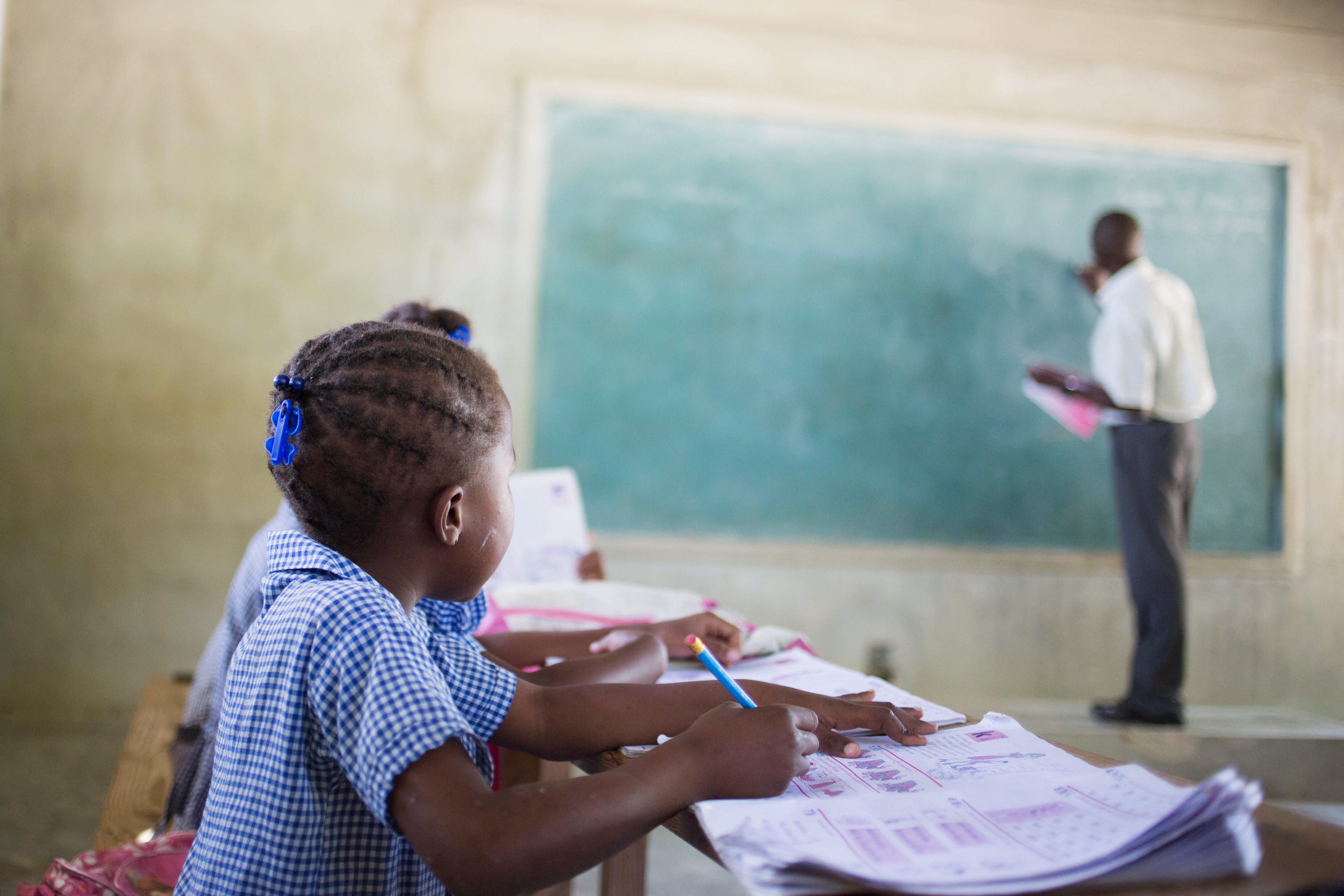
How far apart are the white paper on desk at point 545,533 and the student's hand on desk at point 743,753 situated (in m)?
1.28

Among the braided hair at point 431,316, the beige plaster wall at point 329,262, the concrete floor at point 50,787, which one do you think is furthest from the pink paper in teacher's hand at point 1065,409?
the concrete floor at point 50,787

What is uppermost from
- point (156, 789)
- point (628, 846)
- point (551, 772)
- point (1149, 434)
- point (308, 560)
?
point (1149, 434)

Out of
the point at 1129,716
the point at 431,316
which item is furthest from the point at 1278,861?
the point at 1129,716

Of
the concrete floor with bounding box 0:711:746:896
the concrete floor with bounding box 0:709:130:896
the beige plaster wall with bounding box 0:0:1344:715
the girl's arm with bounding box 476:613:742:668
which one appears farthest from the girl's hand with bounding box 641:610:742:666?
the beige plaster wall with bounding box 0:0:1344:715

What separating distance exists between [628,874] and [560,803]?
106 cm

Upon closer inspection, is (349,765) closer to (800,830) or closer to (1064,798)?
(800,830)

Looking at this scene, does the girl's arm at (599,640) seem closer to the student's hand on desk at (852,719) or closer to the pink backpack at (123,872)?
the student's hand on desk at (852,719)

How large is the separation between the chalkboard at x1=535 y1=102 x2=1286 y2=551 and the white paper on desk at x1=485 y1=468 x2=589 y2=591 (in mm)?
1258

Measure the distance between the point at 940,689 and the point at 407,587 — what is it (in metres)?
2.98

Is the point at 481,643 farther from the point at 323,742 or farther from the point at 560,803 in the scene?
the point at 560,803

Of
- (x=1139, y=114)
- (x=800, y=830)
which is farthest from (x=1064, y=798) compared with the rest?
(x=1139, y=114)

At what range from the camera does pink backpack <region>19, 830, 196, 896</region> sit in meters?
0.88

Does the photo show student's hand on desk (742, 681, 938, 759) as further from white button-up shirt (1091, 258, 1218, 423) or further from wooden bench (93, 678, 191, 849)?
white button-up shirt (1091, 258, 1218, 423)

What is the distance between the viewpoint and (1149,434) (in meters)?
3.08
